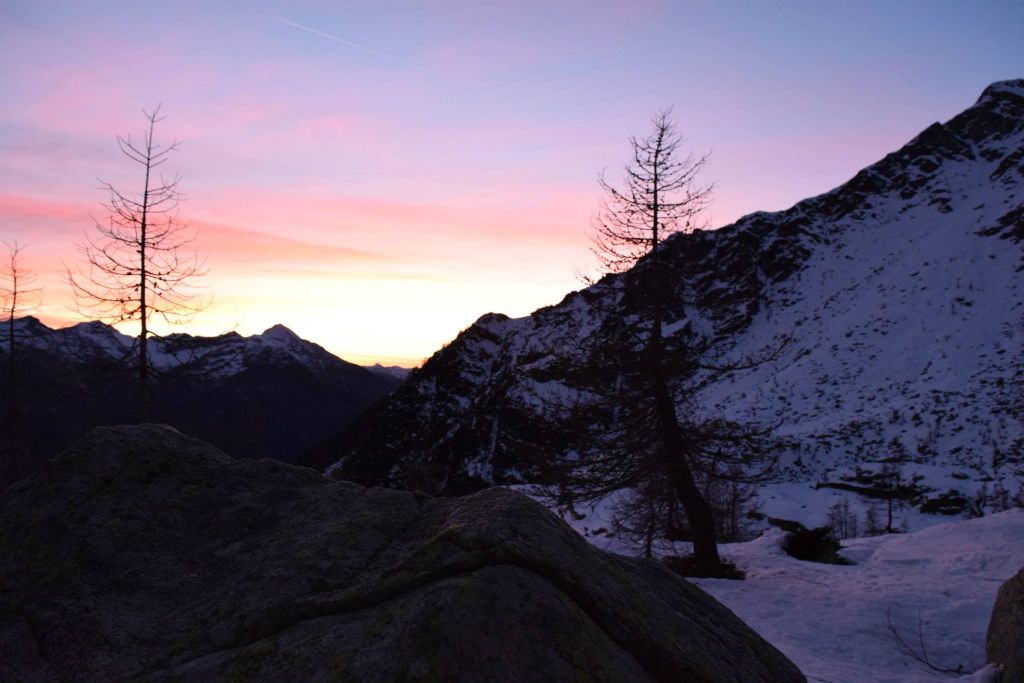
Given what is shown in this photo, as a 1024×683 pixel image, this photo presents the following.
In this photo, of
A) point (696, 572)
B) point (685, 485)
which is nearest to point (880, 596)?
point (696, 572)

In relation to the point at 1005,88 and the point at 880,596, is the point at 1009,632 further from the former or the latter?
the point at 1005,88

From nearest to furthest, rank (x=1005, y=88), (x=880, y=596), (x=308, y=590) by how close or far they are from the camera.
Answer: (x=308, y=590), (x=880, y=596), (x=1005, y=88)

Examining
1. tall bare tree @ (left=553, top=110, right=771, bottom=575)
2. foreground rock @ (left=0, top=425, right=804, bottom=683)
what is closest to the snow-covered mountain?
tall bare tree @ (left=553, top=110, right=771, bottom=575)

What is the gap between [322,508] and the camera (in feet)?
12.7

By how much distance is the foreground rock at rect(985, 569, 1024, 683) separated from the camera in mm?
5570

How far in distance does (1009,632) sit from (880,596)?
643cm

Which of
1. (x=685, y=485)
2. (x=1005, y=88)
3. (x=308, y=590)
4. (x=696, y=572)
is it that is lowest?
(x=696, y=572)

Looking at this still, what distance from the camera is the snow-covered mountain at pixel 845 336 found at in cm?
1427

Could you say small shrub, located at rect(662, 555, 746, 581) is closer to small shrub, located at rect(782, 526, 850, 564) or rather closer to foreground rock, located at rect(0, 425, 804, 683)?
small shrub, located at rect(782, 526, 850, 564)

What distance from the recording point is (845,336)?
60.6 metres

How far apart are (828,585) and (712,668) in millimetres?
11350

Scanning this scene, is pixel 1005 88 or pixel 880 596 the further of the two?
pixel 1005 88

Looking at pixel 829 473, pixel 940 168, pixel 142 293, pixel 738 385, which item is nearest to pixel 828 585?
pixel 142 293

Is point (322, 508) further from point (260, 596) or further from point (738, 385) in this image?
point (738, 385)
